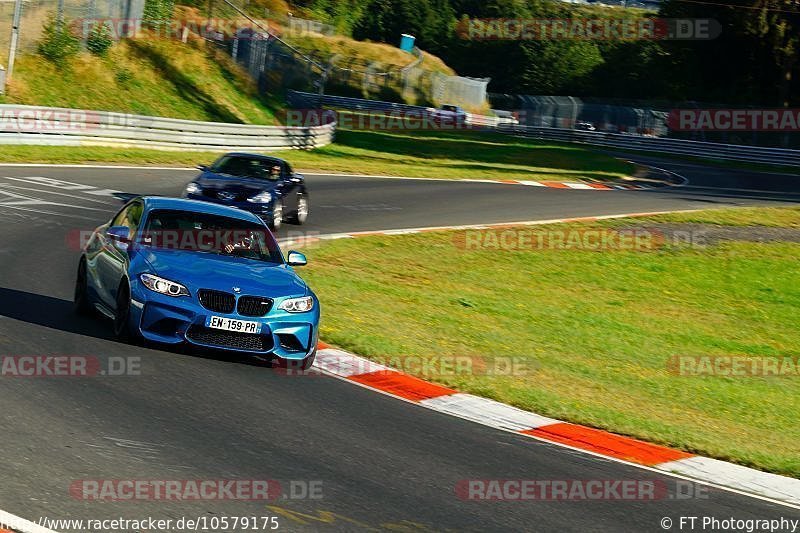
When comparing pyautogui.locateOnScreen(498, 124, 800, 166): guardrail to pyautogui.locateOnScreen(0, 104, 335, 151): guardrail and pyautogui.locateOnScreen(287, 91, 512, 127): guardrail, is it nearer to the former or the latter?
pyautogui.locateOnScreen(287, 91, 512, 127): guardrail

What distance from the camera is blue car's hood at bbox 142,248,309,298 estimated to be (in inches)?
412

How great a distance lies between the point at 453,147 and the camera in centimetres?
5122

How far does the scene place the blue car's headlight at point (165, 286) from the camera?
10344mm

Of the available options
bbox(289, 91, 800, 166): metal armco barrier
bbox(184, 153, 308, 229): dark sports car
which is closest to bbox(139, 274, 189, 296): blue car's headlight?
bbox(184, 153, 308, 229): dark sports car

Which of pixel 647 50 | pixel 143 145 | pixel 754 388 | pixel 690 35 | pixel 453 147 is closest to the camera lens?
pixel 754 388

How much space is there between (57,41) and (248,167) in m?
19.8

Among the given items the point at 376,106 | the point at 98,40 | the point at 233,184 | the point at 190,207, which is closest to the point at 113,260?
the point at 190,207

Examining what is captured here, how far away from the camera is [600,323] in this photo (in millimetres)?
17406

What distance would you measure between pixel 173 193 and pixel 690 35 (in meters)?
62.6

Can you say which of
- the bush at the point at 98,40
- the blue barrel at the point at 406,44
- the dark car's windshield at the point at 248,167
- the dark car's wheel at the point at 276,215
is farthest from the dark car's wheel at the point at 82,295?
the blue barrel at the point at 406,44

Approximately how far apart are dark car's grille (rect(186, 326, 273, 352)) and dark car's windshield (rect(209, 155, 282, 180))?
11.2 metres

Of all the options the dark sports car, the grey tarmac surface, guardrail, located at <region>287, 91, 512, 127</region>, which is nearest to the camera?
the grey tarmac surface

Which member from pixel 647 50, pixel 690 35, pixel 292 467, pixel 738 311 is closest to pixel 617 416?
pixel 292 467

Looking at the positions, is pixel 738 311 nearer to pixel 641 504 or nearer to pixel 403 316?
pixel 403 316
